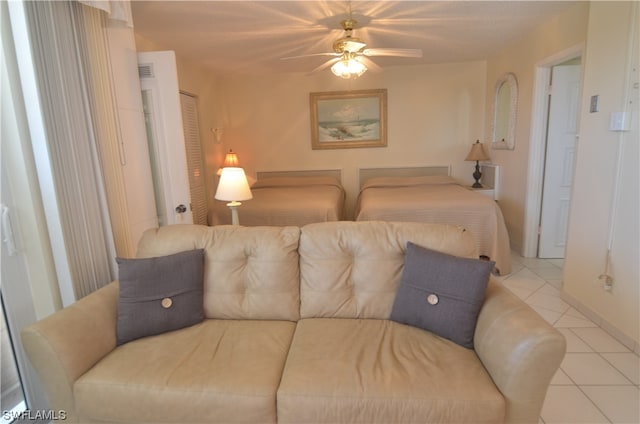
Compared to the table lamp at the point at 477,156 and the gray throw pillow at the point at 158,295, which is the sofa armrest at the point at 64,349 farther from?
the table lamp at the point at 477,156

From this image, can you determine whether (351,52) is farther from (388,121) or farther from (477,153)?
(477,153)

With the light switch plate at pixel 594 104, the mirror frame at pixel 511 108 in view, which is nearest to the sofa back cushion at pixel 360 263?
the light switch plate at pixel 594 104

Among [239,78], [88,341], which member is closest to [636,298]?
[88,341]

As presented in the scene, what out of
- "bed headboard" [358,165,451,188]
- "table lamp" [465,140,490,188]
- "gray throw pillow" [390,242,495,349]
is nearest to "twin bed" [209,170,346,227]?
"bed headboard" [358,165,451,188]

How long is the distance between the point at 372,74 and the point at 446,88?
1.09 meters

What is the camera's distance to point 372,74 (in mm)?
4879

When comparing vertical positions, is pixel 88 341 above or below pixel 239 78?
below

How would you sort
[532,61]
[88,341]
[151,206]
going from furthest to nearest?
[532,61]
[151,206]
[88,341]

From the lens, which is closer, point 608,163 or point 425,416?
point 425,416

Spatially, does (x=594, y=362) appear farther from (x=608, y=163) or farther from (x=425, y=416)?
(x=425, y=416)

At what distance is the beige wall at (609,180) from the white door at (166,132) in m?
2.88

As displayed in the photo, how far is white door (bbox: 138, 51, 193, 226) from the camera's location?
2379 millimetres

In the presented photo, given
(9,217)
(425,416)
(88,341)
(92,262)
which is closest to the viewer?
(425,416)

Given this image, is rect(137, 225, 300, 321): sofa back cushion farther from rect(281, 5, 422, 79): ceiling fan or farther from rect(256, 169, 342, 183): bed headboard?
rect(256, 169, 342, 183): bed headboard
